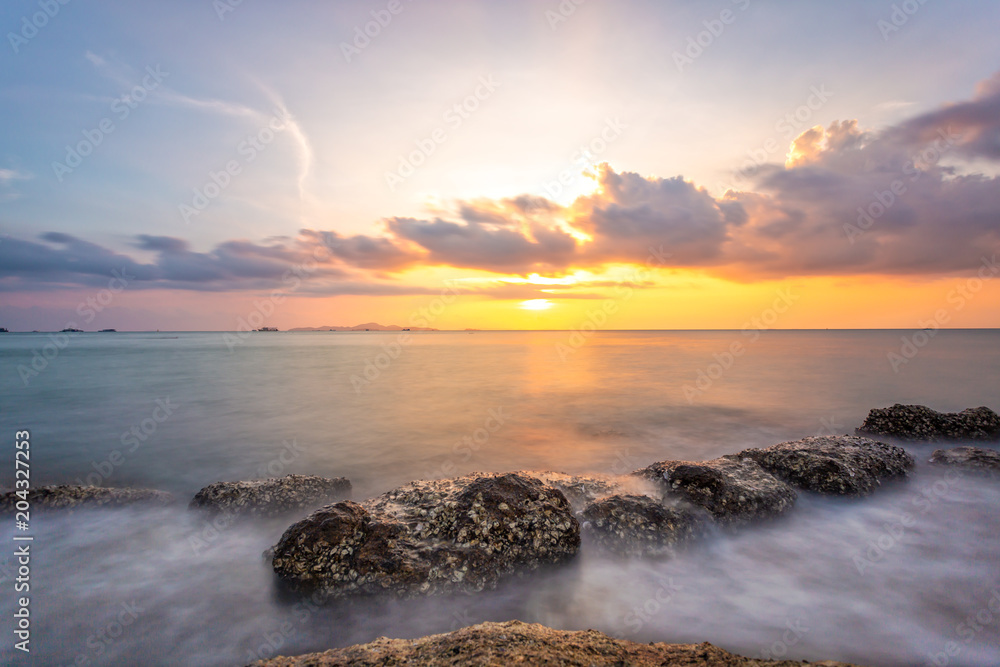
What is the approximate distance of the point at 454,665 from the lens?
118 inches

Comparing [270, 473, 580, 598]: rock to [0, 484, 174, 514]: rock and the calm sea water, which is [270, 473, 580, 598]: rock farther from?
[0, 484, 174, 514]: rock

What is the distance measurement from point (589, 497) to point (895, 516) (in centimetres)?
509

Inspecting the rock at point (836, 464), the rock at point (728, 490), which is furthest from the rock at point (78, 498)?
the rock at point (836, 464)

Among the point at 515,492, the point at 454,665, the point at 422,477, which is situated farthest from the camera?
the point at 422,477

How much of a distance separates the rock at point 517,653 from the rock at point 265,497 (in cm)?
413

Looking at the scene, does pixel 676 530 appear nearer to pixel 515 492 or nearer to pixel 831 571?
pixel 831 571

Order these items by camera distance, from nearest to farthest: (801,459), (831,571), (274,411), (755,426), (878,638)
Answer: (878,638) < (831,571) < (801,459) < (755,426) < (274,411)

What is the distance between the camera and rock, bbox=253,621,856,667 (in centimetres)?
307

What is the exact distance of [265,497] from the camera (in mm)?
7133

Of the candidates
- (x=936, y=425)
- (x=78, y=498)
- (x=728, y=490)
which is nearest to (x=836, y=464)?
(x=728, y=490)

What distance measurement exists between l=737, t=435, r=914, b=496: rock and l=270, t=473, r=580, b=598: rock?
498cm

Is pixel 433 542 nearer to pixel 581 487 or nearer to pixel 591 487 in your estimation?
pixel 581 487

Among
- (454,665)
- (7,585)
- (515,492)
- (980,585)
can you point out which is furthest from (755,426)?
(7,585)

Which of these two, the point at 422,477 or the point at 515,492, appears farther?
the point at 422,477
